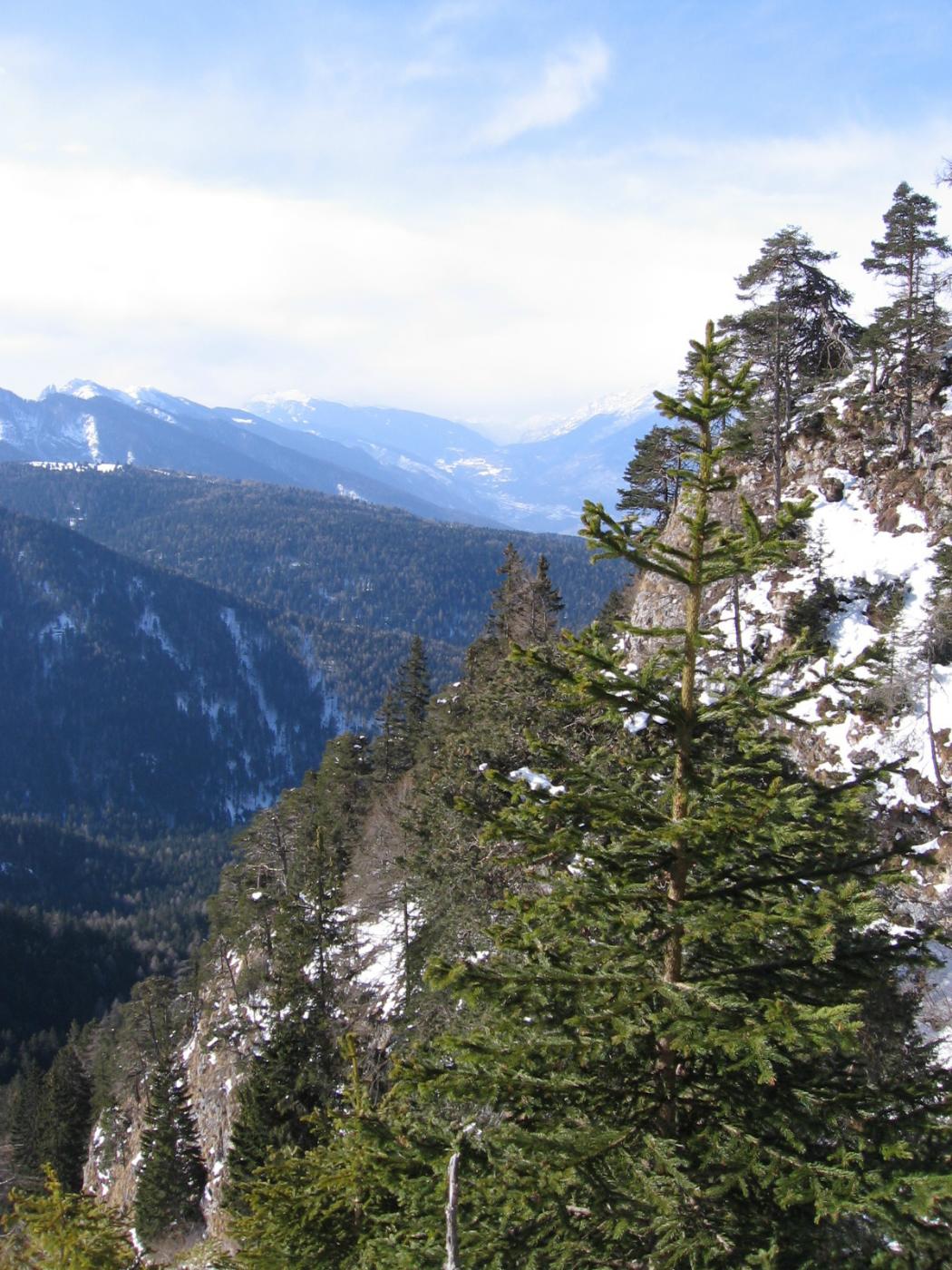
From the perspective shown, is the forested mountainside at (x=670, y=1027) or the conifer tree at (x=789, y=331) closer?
the forested mountainside at (x=670, y=1027)

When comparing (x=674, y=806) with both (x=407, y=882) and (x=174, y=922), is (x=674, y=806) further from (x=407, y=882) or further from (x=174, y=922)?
(x=174, y=922)

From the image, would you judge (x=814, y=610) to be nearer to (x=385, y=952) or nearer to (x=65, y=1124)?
(x=385, y=952)

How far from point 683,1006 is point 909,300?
40.0 metres

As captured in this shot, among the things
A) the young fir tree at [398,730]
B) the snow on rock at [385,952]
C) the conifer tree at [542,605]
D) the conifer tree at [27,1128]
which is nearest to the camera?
the snow on rock at [385,952]

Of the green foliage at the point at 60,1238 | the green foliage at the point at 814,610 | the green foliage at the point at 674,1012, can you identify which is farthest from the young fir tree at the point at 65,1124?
the green foliage at the point at 674,1012

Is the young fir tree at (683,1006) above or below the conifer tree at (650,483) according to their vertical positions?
below

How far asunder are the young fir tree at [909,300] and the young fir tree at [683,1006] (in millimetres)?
36378

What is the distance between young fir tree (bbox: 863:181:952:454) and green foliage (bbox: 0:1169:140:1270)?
134 ft

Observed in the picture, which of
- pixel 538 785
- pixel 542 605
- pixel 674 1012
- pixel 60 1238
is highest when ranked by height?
pixel 542 605

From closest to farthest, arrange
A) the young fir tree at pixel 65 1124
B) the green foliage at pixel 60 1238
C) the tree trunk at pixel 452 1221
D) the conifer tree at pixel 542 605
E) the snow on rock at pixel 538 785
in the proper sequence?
the tree trunk at pixel 452 1221
the snow on rock at pixel 538 785
the green foliage at pixel 60 1238
the conifer tree at pixel 542 605
the young fir tree at pixel 65 1124

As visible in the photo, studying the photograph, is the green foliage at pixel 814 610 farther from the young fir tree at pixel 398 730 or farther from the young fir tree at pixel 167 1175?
the young fir tree at pixel 167 1175

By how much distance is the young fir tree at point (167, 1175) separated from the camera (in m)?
37.2

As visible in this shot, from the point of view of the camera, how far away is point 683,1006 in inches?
200


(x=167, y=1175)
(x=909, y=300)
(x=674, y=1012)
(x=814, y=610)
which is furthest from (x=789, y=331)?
(x=167, y=1175)
